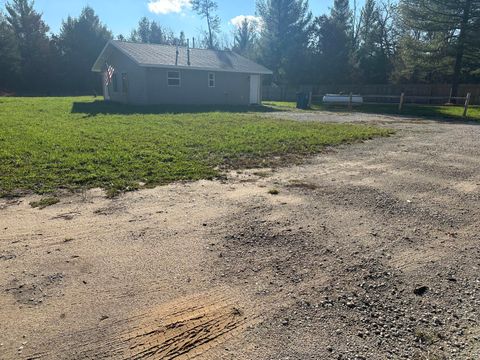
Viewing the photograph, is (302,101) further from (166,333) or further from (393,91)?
(166,333)

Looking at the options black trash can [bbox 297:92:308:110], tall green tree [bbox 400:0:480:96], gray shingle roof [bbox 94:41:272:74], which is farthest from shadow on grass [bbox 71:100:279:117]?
tall green tree [bbox 400:0:480:96]

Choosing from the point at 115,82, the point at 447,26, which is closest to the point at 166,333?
the point at 115,82

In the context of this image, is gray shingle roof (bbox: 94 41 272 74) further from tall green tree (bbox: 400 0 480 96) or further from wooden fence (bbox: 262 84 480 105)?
tall green tree (bbox: 400 0 480 96)

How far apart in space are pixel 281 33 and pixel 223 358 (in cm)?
4099

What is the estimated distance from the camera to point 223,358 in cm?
218

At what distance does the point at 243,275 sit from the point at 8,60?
147 ft

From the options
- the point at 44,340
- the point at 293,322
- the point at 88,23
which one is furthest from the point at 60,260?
the point at 88,23

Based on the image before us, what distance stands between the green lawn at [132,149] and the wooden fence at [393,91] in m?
14.2

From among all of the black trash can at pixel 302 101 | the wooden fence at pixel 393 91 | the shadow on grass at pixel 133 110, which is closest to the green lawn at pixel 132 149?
the shadow on grass at pixel 133 110

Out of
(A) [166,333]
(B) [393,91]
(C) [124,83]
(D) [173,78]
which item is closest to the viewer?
(A) [166,333]

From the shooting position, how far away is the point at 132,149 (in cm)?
770

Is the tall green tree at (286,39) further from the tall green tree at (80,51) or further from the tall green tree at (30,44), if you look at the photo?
the tall green tree at (30,44)

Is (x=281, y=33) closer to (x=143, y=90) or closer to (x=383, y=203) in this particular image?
(x=143, y=90)

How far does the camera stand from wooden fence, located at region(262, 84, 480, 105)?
25125 millimetres
